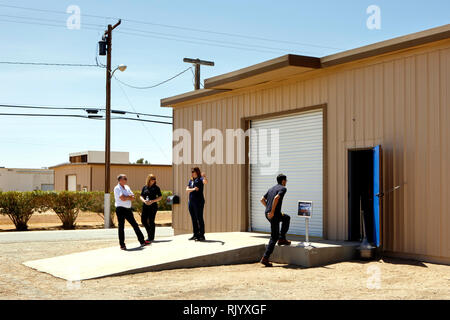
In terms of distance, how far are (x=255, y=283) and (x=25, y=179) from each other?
55.6m

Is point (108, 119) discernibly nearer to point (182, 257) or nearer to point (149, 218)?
point (149, 218)

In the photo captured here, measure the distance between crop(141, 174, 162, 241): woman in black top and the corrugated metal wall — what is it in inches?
149

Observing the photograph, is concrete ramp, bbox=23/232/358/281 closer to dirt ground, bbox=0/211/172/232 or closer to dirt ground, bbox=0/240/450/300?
dirt ground, bbox=0/240/450/300

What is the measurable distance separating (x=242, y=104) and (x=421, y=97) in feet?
19.2

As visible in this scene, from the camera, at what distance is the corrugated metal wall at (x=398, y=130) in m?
10.3

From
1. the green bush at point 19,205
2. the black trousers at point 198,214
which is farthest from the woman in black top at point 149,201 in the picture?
the green bush at point 19,205

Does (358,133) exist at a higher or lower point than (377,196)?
higher

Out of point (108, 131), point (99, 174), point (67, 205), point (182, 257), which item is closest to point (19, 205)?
point (67, 205)

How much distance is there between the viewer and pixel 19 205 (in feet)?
73.2

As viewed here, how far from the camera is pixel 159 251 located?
1134cm

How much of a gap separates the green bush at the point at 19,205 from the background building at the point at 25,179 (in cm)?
3822

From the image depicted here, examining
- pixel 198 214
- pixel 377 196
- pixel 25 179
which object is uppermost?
pixel 25 179

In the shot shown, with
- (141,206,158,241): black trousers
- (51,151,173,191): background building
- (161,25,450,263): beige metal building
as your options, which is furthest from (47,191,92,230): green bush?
(141,206,158,241): black trousers

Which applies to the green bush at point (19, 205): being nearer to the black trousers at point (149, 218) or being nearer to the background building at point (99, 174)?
the black trousers at point (149, 218)
